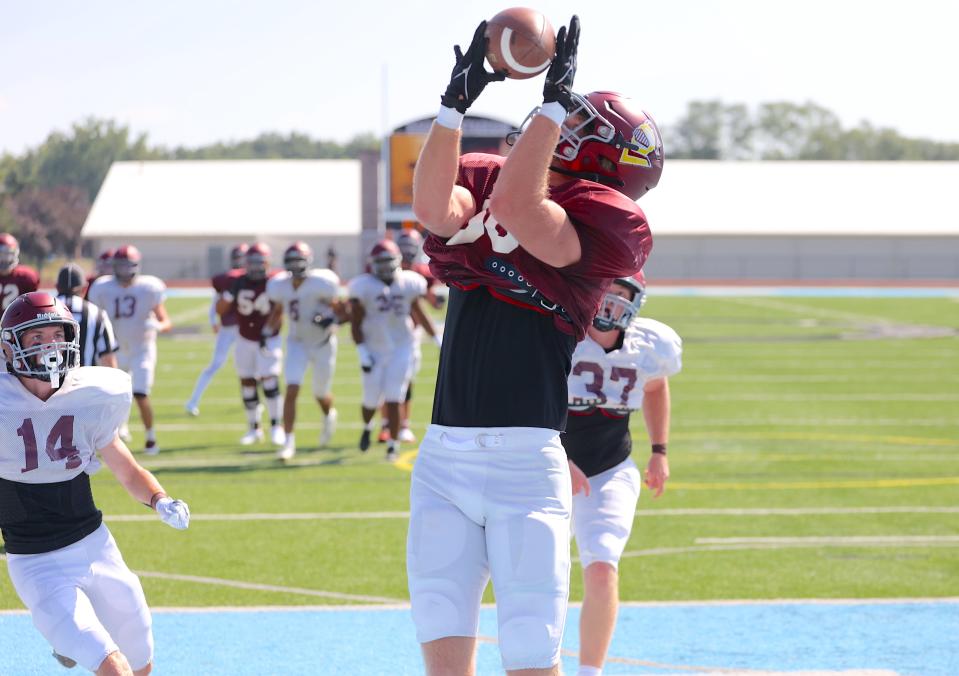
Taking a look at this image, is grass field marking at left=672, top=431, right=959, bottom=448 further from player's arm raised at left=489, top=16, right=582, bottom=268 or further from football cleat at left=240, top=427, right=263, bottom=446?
player's arm raised at left=489, top=16, right=582, bottom=268

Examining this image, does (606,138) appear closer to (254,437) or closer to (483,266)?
(483,266)

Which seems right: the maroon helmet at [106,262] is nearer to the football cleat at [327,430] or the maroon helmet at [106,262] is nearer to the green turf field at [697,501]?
the green turf field at [697,501]

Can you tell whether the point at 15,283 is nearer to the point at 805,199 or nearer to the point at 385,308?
the point at 385,308

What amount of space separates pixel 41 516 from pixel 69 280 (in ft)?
16.3

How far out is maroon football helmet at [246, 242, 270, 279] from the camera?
11.8 m

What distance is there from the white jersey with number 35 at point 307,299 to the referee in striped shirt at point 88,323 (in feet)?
9.66

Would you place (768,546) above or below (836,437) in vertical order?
above

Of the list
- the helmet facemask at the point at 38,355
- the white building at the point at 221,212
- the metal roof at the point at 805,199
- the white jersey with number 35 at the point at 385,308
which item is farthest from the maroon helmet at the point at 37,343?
the metal roof at the point at 805,199

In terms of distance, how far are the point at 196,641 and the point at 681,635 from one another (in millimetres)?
2222

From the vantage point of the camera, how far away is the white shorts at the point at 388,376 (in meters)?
11.2

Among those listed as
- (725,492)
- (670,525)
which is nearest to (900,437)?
(725,492)

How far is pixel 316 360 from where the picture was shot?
11.8 meters

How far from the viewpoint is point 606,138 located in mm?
3354

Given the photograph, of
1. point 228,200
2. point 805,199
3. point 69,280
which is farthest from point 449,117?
point 805,199
